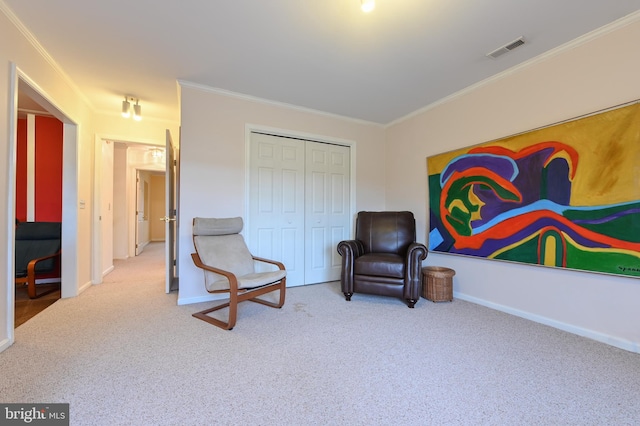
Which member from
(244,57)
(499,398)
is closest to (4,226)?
(244,57)

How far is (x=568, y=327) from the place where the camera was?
230 cm

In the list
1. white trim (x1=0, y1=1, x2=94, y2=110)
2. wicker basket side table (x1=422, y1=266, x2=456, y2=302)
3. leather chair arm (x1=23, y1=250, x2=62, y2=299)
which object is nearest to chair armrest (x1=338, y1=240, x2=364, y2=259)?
wicker basket side table (x1=422, y1=266, x2=456, y2=302)

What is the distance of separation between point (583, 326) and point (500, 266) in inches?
30.0

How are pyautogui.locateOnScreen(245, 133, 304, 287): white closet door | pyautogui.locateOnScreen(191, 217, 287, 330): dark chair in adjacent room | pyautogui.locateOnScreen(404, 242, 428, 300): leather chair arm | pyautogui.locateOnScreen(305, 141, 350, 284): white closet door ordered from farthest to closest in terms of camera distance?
pyautogui.locateOnScreen(305, 141, 350, 284): white closet door
pyautogui.locateOnScreen(245, 133, 304, 287): white closet door
pyautogui.locateOnScreen(404, 242, 428, 300): leather chair arm
pyautogui.locateOnScreen(191, 217, 287, 330): dark chair in adjacent room

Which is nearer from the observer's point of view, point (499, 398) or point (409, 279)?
point (499, 398)

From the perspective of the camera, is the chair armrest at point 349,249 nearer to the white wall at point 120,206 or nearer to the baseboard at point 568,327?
the baseboard at point 568,327

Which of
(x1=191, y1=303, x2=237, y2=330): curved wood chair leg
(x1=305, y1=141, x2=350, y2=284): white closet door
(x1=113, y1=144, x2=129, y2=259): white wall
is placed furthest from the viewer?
(x1=113, y1=144, x2=129, y2=259): white wall

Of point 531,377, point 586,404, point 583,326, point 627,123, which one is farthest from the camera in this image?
point 583,326

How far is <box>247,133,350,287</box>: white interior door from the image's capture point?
11.4 ft

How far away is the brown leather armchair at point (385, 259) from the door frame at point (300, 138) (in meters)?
0.54

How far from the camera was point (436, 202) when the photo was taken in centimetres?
345

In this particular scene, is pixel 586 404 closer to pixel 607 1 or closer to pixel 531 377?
pixel 531 377

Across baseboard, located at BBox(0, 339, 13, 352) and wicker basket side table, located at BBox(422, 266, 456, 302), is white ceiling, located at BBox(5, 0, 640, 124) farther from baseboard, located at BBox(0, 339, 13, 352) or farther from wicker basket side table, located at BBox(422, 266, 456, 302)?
baseboard, located at BBox(0, 339, 13, 352)

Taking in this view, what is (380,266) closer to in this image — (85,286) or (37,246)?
(85,286)
